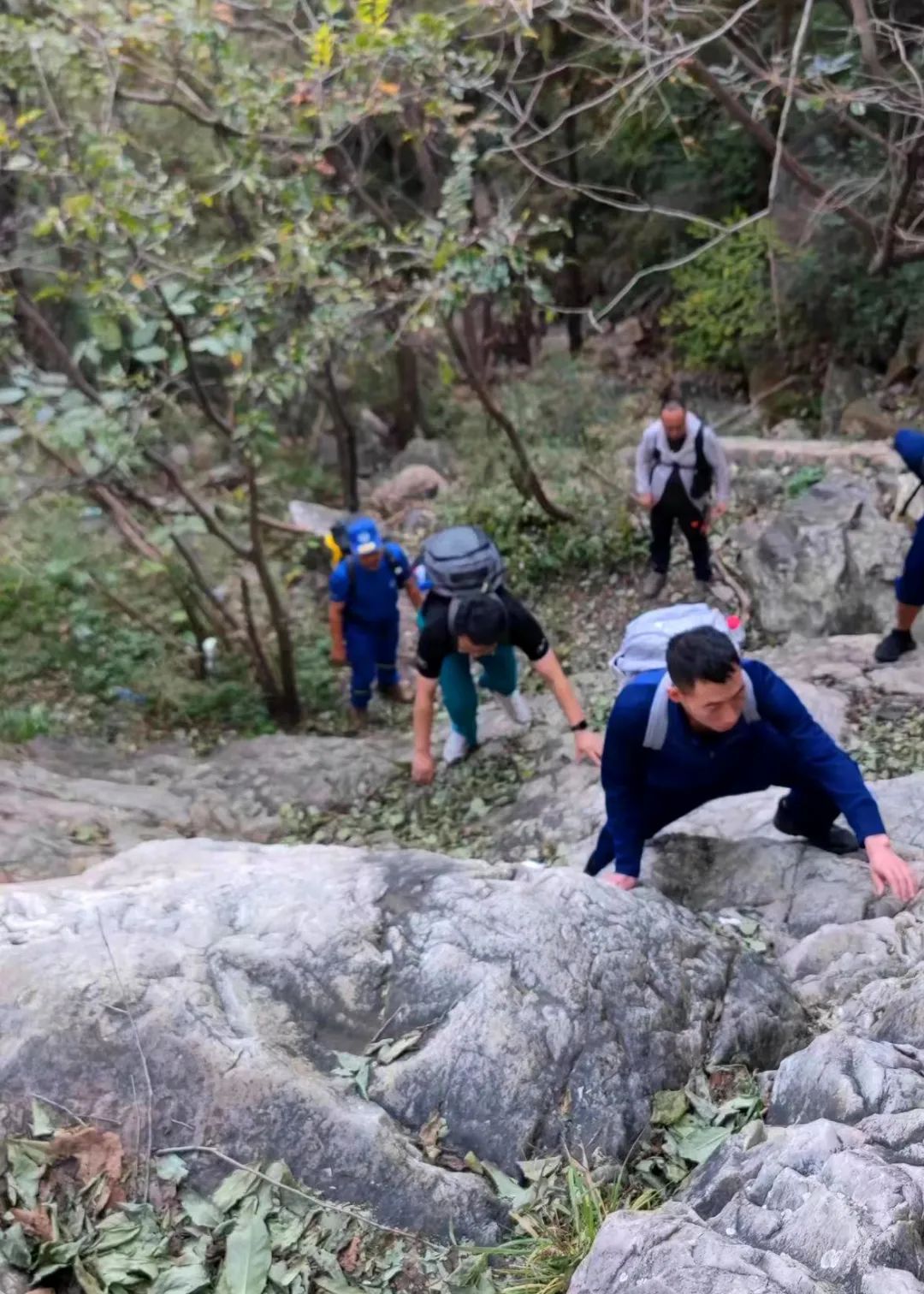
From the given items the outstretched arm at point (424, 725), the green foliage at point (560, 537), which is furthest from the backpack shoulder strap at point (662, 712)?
the green foliage at point (560, 537)

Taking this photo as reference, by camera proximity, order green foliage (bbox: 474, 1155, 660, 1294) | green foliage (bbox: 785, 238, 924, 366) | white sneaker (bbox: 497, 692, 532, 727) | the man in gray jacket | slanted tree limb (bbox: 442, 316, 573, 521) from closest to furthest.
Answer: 1. green foliage (bbox: 474, 1155, 660, 1294)
2. white sneaker (bbox: 497, 692, 532, 727)
3. the man in gray jacket
4. slanted tree limb (bbox: 442, 316, 573, 521)
5. green foliage (bbox: 785, 238, 924, 366)

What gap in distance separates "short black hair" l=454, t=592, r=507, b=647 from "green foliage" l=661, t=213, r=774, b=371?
8944mm

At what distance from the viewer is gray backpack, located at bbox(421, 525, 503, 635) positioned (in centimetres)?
513

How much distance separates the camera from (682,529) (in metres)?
8.28

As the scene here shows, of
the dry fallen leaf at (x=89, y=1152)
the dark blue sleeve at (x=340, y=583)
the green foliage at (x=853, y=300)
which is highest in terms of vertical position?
the dry fallen leaf at (x=89, y=1152)

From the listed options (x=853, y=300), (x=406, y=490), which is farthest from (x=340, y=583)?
(x=853, y=300)

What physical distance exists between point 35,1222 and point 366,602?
17.5 ft

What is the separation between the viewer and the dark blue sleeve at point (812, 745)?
3.40 m

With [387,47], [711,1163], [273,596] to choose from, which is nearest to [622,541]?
[273,596]

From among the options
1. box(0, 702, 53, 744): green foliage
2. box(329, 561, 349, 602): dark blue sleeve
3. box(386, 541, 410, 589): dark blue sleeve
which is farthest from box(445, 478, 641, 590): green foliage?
box(0, 702, 53, 744): green foliage

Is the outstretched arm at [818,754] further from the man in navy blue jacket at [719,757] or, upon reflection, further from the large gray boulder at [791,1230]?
the large gray boulder at [791,1230]

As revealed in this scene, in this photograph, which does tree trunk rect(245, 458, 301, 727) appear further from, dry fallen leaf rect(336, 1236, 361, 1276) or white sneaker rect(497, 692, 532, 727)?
dry fallen leaf rect(336, 1236, 361, 1276)

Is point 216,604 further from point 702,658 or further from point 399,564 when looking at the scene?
point 702,658

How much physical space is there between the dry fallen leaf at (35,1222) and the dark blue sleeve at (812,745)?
2.61 meters
